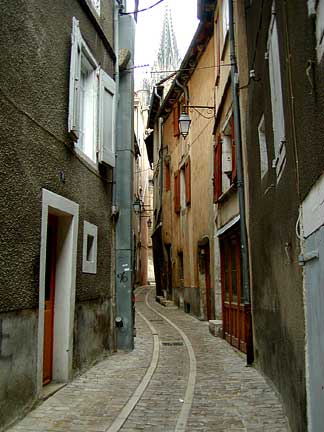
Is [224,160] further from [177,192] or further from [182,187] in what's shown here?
[177,192]

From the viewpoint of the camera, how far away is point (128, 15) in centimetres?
1079

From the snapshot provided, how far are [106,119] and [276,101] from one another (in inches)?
172

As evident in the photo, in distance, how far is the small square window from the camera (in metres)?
8.00

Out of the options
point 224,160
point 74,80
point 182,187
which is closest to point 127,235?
point 224,160

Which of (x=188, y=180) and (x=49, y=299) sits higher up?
(x=188, y=180)

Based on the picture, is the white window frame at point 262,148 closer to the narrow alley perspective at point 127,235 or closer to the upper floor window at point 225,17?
the narrow alley perspective at point 127,235

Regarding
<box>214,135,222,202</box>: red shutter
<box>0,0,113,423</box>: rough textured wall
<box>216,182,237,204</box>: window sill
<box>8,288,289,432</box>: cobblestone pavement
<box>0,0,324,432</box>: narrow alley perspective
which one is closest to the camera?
<box>0,0,324,432</box>: narrow alley perspective

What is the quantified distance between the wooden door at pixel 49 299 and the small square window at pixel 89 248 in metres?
0.78

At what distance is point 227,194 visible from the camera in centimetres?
1095

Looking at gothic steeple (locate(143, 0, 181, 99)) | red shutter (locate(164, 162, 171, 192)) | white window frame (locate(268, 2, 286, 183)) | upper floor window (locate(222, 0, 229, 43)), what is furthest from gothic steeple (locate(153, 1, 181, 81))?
white window frame (locate(268, 2, 286, 183))

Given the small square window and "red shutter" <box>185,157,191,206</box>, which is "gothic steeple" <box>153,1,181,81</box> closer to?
"red shutter" <box>185,157,191,206</box>

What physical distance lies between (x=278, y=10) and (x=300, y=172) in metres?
1.84

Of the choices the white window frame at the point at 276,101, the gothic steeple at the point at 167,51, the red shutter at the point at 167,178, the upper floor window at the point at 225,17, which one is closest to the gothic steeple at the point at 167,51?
the gothic steeple at the point at 167,51

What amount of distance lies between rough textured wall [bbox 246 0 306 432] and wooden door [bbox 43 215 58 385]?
117 inches
